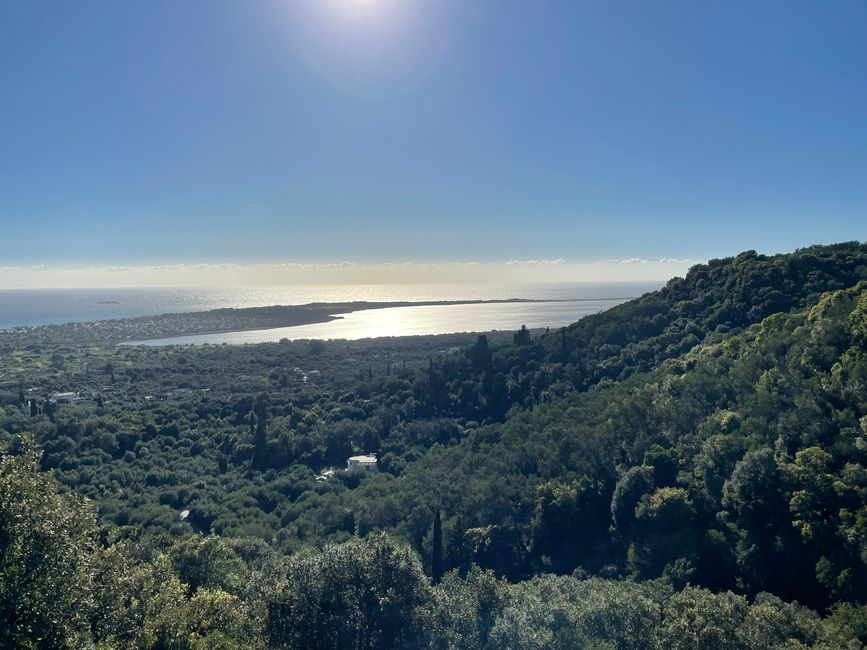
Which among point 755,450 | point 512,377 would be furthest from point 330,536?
point 512,377

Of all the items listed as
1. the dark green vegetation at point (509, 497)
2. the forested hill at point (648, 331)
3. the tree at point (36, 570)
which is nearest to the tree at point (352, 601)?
the dark green vegetation at point (509, 497)

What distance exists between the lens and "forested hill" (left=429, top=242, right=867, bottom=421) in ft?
136

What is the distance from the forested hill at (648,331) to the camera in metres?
41.6

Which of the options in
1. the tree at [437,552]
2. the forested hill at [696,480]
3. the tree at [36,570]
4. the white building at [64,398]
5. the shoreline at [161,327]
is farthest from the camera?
the shoreline at [161,327]

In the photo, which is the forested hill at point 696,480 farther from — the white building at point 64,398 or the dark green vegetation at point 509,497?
the white building at point 64,398

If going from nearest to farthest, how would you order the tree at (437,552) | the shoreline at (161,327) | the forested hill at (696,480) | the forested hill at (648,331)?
1. the forested hill at (696,480)
2. the tree at (437,552)
3. the forested hill at (648,331)
4. the shoreline at (161,327)

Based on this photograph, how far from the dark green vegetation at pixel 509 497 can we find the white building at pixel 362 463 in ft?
3.51

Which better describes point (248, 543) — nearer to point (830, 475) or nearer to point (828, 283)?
point (830, 475)

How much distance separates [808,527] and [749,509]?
2.42 meters

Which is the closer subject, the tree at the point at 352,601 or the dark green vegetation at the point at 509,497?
the dark green vegetation at the point at 509,497

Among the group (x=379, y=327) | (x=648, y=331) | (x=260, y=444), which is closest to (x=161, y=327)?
(x=379, y=327)

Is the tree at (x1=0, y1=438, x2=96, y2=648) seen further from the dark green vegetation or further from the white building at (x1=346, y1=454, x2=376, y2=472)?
the white building at (x1=346, y1=454, x2=376, y2=472)

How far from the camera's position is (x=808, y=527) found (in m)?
18.5

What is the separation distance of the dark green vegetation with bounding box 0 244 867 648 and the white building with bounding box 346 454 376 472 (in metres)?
1.07
